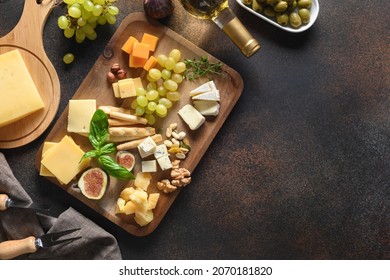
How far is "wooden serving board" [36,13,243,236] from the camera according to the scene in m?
2.30

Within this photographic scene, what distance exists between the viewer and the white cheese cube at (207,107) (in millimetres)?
2283

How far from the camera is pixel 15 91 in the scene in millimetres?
2244

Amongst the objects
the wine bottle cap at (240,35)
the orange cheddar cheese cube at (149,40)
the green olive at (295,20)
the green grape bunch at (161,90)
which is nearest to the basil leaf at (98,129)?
the green grape bunch at (161,90)

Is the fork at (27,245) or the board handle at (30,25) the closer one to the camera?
the fork at (27,245)

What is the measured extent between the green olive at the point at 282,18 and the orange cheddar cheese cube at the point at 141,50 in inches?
21.7

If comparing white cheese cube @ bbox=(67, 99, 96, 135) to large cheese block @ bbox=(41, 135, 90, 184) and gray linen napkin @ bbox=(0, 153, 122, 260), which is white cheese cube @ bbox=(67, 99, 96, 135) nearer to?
large cheese block @ bbox=(41, 135, 90, 184)

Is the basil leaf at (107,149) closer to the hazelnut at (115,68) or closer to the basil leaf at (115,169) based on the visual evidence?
the basil leaf at (115,169)

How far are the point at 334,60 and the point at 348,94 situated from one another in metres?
0.16

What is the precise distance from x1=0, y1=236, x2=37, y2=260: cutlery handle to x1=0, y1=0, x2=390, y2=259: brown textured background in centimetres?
22

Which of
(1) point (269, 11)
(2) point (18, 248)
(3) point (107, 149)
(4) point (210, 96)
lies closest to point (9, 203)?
(2) point (18, 248)

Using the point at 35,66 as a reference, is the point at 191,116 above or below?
below

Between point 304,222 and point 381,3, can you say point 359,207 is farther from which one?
point 381,3

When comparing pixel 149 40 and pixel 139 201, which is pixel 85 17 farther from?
pixel 139 201

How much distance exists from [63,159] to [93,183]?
0.51 ft
